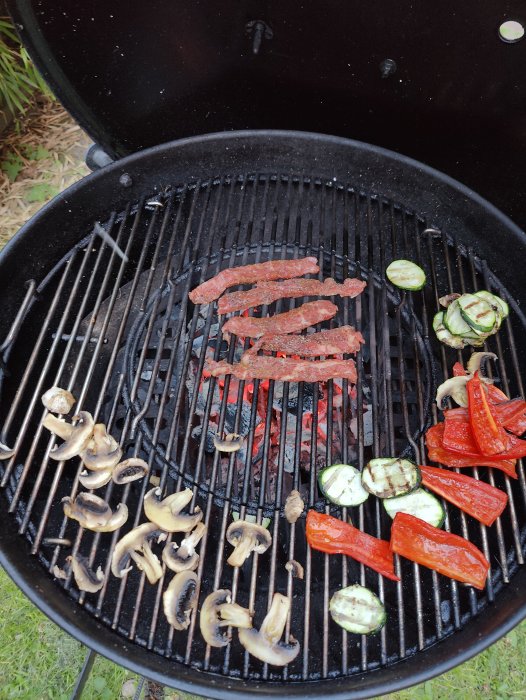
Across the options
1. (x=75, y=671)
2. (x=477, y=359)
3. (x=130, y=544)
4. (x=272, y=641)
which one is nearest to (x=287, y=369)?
(x=477, y=359)

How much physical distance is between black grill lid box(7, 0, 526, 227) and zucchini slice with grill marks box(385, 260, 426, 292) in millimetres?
789

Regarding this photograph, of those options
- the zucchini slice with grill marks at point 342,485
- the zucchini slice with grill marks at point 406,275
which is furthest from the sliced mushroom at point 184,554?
the zucchini slice with grill marks at point 406,275

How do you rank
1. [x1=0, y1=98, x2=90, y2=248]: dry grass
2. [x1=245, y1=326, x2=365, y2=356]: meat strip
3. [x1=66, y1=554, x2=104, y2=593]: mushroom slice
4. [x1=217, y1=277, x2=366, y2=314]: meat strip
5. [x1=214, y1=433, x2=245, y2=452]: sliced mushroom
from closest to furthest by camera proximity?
[x1=66, y1=554, x2=104, y2=593]: mushroom slice < [x1=214, y1=433, x2=245, y2=452]: sliced mushroom < [x1=245, y1=326, x2=365, y2=356]: meat strip < [x1=217, y1=277, x2=366, y2=314]: meat strip < [x1=0, y1=98, x2=90, y2=248]: dry grass

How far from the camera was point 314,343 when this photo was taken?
267 cm

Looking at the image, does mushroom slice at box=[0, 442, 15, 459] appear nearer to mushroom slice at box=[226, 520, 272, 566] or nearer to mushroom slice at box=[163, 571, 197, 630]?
mushroom slice at box=[163, 571, 197, 630]

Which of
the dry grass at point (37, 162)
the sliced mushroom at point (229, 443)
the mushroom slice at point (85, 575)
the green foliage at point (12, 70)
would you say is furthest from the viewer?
the dry grass at point (37, 162)

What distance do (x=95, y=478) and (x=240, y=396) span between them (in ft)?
2.31

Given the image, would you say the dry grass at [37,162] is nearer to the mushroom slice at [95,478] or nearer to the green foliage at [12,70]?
the green foliage at [12,70]

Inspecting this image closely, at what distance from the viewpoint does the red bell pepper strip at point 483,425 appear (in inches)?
89.6

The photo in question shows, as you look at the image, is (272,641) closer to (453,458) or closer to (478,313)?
(453,458)

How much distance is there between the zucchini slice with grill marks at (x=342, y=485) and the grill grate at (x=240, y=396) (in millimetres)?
65

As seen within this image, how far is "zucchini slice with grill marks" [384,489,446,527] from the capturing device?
2240 millimetres

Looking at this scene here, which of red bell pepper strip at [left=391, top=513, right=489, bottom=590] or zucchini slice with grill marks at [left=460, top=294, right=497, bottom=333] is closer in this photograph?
red bell pepper strip at [left=391, top=513, right=489, bottom=590]

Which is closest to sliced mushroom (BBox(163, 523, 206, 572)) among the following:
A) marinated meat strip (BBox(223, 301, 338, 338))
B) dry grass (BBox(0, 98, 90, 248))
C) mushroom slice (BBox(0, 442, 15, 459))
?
mushroom slice (BBox(0, 442, 15, 459))
